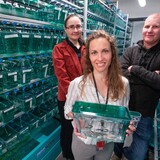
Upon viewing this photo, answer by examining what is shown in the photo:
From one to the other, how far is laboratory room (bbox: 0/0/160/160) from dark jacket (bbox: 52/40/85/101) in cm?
1

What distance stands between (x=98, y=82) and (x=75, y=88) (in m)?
0.18

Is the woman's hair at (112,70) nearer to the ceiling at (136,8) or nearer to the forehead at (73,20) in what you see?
the forehead at (73,20)

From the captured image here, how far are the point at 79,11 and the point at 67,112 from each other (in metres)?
2.37

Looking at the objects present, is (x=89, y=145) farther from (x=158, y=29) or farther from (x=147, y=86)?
(x=158, y=29)

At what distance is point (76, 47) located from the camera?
169cm

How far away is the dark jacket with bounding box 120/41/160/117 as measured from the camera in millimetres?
1287

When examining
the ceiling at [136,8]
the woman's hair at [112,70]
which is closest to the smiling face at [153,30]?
the woman's hair at [112,70]

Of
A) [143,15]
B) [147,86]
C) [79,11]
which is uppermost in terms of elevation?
[143,15]

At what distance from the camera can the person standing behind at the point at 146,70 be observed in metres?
1.30

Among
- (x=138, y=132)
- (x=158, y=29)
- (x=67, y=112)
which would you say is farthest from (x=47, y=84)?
(x=158, y=29)

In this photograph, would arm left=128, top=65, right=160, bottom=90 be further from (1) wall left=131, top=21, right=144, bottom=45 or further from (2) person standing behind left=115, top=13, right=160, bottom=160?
(1) wall left=131, top=21, right=144, bottom=45

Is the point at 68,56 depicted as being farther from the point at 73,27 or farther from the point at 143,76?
the point at 143,76

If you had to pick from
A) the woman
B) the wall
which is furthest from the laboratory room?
the wall

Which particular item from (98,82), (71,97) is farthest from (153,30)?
(71,97)
